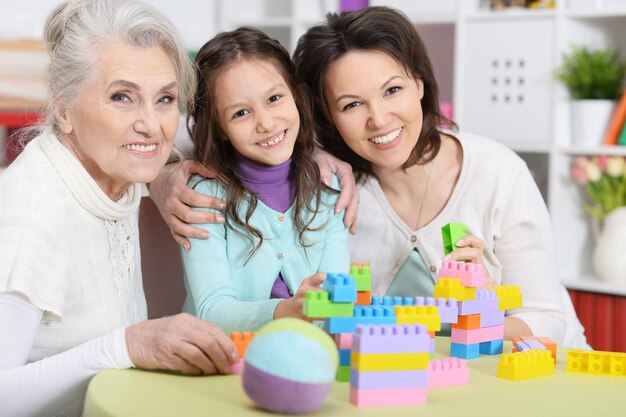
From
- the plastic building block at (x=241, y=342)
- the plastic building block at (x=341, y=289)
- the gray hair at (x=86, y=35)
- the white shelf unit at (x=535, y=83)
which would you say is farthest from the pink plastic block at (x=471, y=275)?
the white shelf unit at (x=535, y=83)

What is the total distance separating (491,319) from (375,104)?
61 centimetres

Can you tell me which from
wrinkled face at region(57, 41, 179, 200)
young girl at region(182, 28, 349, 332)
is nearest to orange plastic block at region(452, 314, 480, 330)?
young girl at region(182, 28, 349, 332)

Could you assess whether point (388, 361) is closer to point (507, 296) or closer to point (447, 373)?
point (447, 373)

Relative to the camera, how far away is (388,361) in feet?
3.67

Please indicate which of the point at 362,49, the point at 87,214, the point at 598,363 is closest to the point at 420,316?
the point at 598,363

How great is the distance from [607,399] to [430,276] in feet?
2.57

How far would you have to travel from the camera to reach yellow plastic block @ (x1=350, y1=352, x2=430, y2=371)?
1108 mm

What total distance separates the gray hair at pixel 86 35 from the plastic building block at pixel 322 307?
21.8 inches

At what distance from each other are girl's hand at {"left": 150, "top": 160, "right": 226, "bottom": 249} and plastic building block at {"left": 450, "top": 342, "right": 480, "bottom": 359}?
0.53 meters

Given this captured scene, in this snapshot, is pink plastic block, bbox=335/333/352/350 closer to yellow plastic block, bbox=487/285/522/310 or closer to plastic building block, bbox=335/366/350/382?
plastic building block, bbox=335/366/350/382

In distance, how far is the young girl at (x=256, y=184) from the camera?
1742 mm

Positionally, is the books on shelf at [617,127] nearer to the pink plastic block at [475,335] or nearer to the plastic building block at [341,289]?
the pink plastic block at [475,335]

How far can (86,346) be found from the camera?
1310mm

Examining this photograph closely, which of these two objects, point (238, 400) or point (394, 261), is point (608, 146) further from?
point (238, 400)
